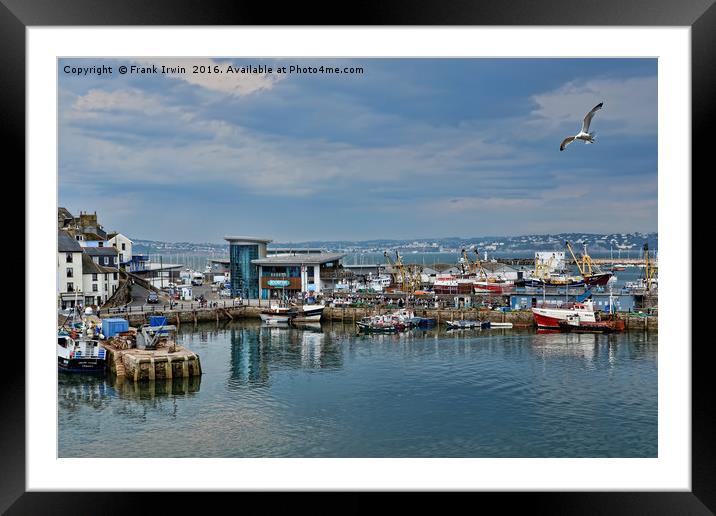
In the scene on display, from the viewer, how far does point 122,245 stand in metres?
13.3

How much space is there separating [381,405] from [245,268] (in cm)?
1083

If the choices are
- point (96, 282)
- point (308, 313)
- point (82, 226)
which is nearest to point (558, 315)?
point (308, 313)

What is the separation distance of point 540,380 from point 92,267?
9.14m

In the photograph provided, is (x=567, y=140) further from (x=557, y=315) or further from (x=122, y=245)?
(x=122, y=245)

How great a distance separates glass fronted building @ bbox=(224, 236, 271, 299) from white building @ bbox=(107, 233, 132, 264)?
324 centimetres

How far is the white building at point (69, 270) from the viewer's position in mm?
10711

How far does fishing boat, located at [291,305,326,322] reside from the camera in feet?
47.5

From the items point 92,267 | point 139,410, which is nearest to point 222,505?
point 139,410

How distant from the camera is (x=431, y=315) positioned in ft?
47.8

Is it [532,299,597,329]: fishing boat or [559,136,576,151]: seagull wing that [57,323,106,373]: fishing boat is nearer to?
[559,136,576,151]: seagull wing

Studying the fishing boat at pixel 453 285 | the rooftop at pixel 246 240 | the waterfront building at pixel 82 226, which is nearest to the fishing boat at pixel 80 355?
the waterfront building at pixel 82 226
